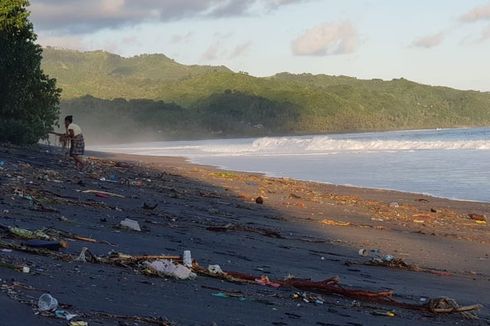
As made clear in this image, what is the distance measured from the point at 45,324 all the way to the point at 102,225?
16.4 ft

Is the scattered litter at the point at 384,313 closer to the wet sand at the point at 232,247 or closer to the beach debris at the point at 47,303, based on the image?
the wet sand at the point at 232,247

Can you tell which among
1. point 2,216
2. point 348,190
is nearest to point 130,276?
point 2,216

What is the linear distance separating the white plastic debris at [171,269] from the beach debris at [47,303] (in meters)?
1.79

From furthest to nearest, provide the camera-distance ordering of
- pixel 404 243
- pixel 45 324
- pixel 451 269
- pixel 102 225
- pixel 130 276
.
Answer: pixel 404 243 → pixel 451 269 → pixel 102 225 → pixel 130 276 → pixel 45 324

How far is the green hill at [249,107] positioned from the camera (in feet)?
401

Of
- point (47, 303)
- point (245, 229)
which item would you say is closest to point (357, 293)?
point (47, 303)

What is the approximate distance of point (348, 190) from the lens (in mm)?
21297

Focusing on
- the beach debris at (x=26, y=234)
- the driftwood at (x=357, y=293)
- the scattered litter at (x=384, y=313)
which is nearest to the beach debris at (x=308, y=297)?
the driftwood at (x=357, y=293)

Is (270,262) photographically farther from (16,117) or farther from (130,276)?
(16,117)

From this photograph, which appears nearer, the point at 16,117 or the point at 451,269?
the point at 451,269

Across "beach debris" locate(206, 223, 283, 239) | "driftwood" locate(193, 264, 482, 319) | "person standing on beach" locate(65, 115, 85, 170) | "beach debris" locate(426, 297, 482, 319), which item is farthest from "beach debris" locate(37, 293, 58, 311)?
"person standing on beach" locate(65, 115, 85, 170)

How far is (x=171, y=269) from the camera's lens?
19.5 feet

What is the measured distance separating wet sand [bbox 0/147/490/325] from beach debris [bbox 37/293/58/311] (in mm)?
45

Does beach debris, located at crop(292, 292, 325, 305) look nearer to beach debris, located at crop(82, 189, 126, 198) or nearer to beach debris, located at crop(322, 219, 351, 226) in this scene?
beach debris, located at crop(82, 189, 126, 198)
